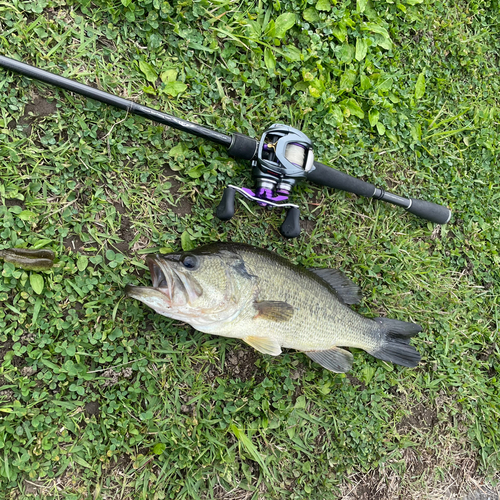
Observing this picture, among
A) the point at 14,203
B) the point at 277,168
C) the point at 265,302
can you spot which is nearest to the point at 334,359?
the point at 265,302

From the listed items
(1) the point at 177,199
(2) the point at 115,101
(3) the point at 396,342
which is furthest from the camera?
(3) the point at 396,342

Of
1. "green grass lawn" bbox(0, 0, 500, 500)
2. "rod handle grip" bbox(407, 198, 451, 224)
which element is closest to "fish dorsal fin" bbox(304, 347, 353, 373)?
"green grass lawn" bbox(0, 0, 500, 500)

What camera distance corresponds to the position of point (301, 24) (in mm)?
3432

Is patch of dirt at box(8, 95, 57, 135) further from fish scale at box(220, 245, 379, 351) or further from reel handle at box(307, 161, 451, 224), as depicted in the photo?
reel handle at box(307, 161, 451, 224)

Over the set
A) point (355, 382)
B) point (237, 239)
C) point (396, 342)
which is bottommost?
point (355, 382)

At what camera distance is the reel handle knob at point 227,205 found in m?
2.90

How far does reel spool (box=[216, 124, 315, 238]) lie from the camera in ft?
9.53

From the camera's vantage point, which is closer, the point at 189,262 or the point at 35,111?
the point at 189,262

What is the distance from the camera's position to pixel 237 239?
323 cm

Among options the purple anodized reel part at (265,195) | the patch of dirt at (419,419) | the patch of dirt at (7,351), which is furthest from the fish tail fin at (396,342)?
the patch of dirt at (7,351)

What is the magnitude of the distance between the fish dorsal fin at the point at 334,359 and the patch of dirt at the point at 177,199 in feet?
5.18

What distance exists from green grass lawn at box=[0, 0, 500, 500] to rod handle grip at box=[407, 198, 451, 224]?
0.56 feet

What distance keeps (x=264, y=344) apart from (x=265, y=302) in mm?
343

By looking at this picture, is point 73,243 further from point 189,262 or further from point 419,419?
point 419,419
